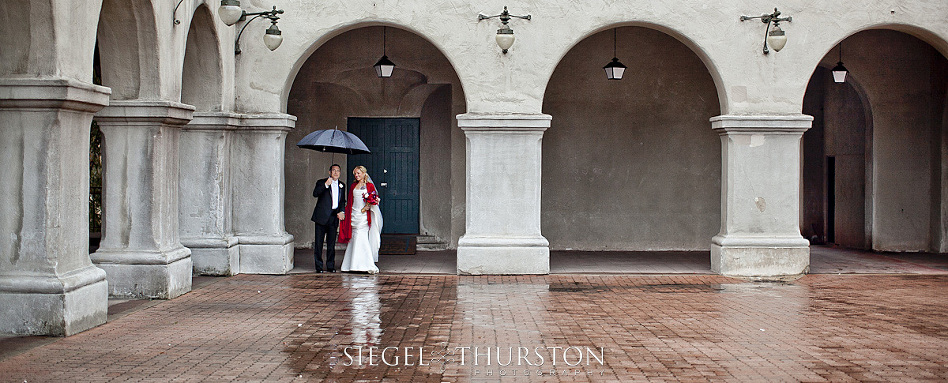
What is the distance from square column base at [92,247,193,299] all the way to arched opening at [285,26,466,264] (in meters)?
5.92

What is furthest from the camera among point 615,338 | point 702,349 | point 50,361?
point 615,338

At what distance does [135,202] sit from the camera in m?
10.5

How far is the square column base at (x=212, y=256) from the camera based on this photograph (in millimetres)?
12641

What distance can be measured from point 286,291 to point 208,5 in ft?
12.8

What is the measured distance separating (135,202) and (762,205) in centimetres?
862

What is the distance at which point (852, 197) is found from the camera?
16938 mm

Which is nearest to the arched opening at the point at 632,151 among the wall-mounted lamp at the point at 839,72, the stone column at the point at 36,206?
the wall-mounted lamp at the point at 839,72

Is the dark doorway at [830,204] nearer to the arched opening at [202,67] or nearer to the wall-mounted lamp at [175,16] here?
the arched opening at [202,67]

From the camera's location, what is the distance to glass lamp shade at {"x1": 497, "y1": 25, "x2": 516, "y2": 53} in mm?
12336

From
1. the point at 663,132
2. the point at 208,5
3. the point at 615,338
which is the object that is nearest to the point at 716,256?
the point at 663,132

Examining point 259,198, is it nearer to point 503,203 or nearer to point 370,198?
point 370,198

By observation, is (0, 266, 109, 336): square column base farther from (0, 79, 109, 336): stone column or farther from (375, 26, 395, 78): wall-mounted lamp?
(375, 26, 395, 78): wall-mounted lamp

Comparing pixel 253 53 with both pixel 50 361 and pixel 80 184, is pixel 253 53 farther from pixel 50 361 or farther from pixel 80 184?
pixel 50 361

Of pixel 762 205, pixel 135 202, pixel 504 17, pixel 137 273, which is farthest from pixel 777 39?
pixel 137 273
